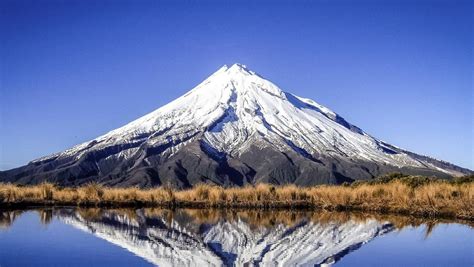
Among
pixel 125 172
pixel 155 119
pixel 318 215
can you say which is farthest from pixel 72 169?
pixel 318 215

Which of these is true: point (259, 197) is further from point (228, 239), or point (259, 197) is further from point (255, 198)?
point (228, 239)

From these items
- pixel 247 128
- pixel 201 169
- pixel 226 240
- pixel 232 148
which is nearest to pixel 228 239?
pixel 226 240

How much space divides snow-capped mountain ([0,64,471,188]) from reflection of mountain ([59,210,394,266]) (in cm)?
7151

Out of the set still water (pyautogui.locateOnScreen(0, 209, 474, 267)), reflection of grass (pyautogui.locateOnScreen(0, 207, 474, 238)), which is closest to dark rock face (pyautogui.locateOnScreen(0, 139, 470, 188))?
reflection of grass (pyautogui.locateOnScreen(0, 207, 474, 238))

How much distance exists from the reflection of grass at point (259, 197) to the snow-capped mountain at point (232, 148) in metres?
64.0

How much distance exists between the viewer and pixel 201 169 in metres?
97.3

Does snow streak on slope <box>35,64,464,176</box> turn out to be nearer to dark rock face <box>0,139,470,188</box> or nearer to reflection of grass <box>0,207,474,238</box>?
dark rock face <box>0,139,470,188</box>

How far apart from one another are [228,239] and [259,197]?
1002 centimetres

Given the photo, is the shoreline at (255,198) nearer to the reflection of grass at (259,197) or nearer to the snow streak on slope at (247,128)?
the reflection of grass at (259,197)

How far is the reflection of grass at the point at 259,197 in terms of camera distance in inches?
792

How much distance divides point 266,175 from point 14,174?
44.9 meters

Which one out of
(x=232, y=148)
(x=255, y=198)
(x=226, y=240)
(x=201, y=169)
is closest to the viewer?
(x=226, y=240)

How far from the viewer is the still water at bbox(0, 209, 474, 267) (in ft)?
Answer: 32.1

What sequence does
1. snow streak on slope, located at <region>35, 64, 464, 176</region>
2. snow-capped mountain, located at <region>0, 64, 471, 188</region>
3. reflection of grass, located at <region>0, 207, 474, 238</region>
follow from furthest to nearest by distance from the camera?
1. snow streak on slope, located at <region>35, 64, 464, 176</region>
2. snow-capped mountain, located at <region>0, 64, 471, 188</region>
3. reflection of grass, located at <region>0, 207, 474, 238</region>
